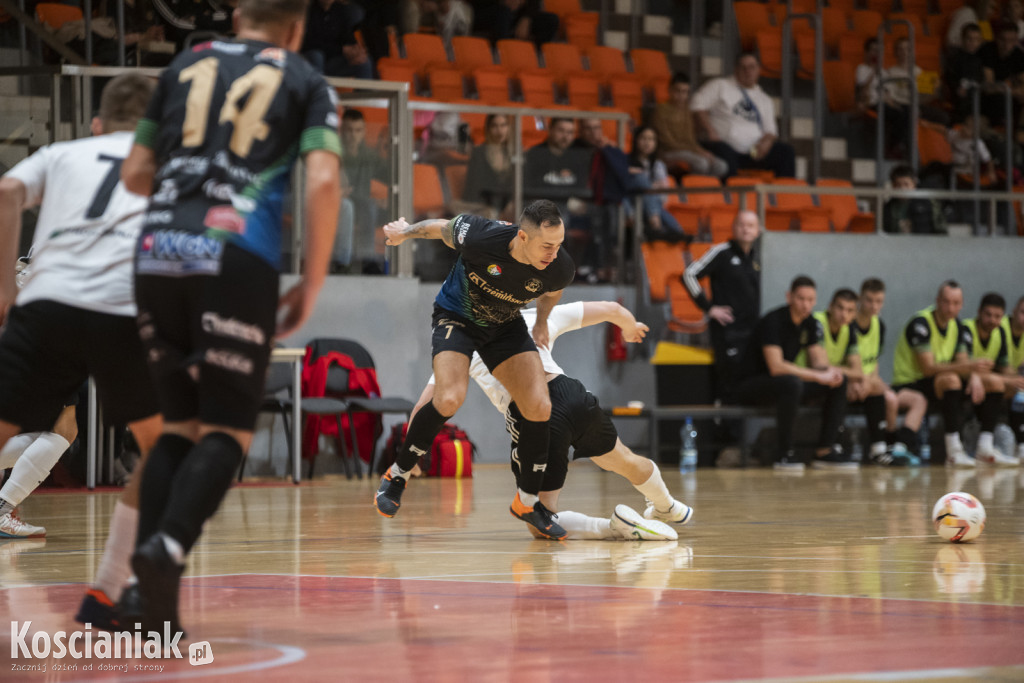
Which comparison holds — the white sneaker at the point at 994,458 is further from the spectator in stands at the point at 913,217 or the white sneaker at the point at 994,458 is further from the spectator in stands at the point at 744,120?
the spectator in stands at the point at 744,120

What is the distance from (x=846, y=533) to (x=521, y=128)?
7.04m

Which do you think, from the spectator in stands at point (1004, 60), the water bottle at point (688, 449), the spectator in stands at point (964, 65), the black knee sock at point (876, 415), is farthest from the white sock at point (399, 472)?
the spectator in stands at point (1004, 60)

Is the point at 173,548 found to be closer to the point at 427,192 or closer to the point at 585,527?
the point at 585,527

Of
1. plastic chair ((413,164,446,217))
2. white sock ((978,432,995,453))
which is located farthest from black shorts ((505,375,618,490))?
white sock ((978,432,995,453))

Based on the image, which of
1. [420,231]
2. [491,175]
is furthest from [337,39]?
[420,231]

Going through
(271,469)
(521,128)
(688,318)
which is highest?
(521,128)

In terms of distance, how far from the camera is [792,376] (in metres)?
12.7

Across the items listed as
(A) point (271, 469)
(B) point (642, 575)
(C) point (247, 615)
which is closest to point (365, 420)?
(A) point (271, 469)

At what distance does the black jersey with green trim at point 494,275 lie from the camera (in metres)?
6.59

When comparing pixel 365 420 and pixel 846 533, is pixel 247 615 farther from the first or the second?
pixel 365 420

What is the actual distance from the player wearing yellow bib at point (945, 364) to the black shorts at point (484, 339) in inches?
306

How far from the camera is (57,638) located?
375cm

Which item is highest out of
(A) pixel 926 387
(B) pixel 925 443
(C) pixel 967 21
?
(C) pixel 967 21

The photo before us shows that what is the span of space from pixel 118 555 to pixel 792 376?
964 cm
